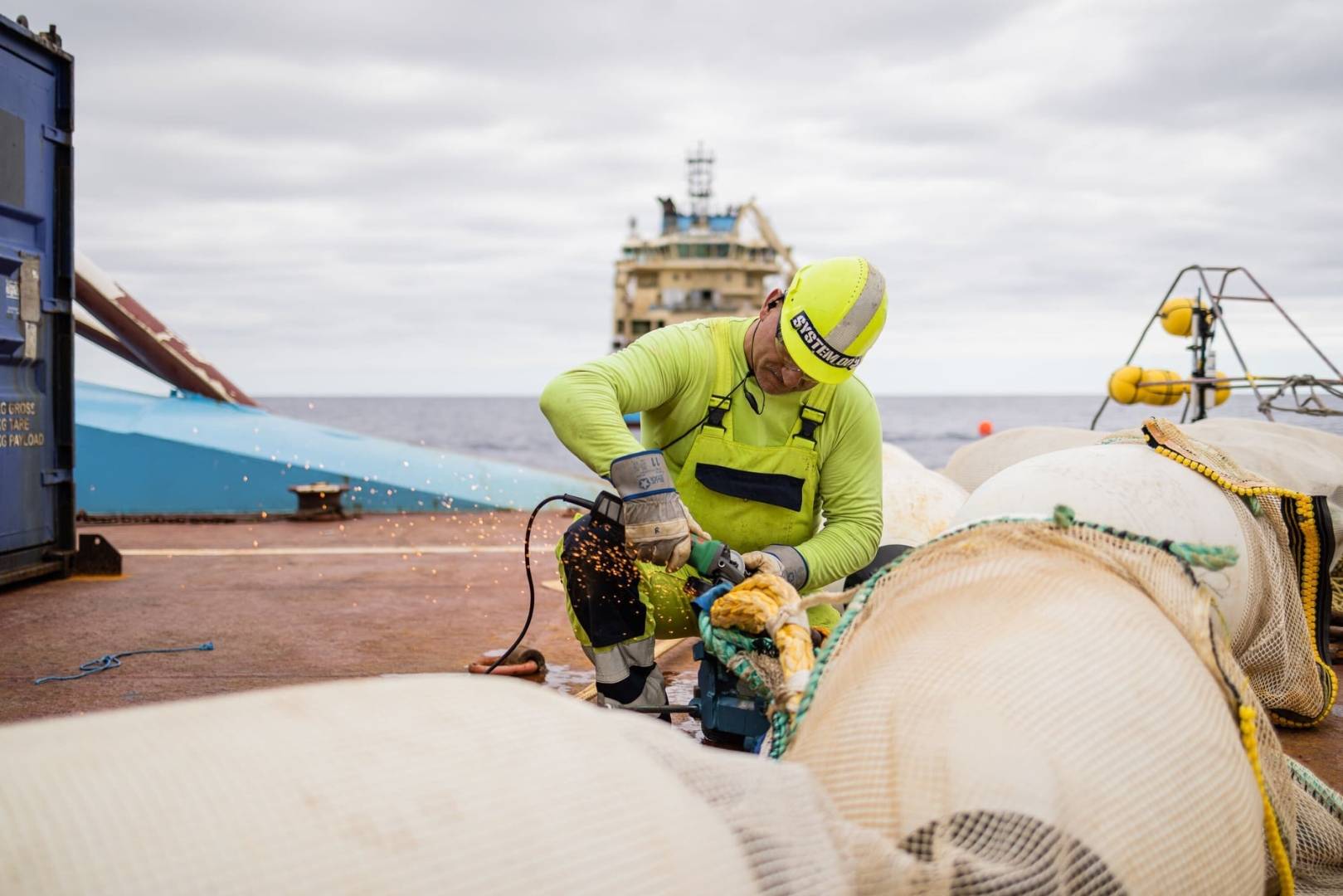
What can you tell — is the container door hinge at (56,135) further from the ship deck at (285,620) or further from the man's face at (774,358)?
the man's face at (774,358)

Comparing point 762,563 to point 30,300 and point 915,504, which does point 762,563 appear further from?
point 30,300

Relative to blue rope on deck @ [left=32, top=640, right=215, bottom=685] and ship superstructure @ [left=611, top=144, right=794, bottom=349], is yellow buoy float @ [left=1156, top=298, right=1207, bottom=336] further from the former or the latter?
ship superstructure @ [left=611, top=144, right=794, bottom=349]

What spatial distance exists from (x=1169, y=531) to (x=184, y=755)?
7.67 feet

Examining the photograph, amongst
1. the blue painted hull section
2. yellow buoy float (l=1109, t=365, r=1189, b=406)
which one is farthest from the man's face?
yellow buoy float (l=1109, t=365, r=1189, b=406)

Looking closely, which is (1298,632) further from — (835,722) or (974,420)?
(974,420)

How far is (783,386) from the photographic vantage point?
3383 millimetres

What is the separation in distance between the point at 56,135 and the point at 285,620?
305 centimetres

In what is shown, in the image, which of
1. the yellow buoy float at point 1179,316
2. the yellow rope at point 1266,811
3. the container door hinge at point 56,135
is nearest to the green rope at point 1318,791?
the yellow rope at point 1266,811

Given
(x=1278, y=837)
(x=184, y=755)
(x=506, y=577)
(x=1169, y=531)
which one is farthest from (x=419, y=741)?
(x=506, y=577)

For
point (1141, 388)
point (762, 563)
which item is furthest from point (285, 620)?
point (1141, 388)

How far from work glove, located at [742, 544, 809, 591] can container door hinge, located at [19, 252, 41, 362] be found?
4492 mm

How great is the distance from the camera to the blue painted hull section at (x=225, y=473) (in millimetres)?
9008

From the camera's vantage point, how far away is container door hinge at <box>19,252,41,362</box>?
5.65 metres

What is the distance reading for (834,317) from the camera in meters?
3.08
